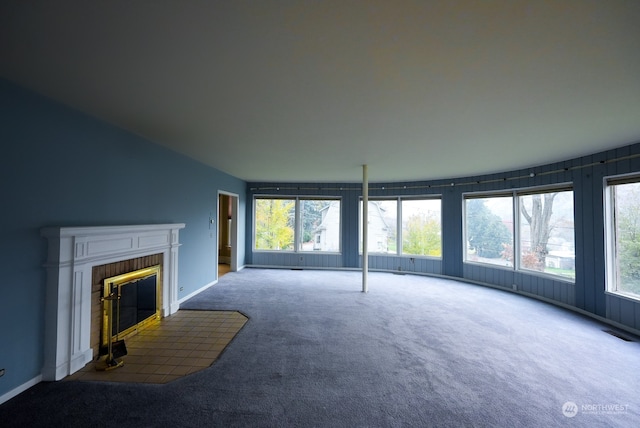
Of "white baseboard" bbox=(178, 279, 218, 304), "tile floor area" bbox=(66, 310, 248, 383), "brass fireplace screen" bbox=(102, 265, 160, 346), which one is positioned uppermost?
"brass fireplace screen" bbox=(102, 265, 160, 346)

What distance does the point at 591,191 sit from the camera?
169 inches

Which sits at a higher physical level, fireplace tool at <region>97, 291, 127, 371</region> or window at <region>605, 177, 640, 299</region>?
window at <region>605, 177, 640, 299</region>

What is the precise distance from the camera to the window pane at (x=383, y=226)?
773 centimetres

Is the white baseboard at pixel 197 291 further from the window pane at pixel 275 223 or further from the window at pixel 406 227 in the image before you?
the window at pixel 406 227

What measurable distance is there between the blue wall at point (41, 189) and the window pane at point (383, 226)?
561cm

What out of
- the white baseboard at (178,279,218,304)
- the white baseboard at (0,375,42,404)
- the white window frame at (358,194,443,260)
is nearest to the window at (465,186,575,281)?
the white window frame at (358,194,443,260)

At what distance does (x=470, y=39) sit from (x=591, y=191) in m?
4.38

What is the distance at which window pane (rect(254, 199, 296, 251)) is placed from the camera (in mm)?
8172

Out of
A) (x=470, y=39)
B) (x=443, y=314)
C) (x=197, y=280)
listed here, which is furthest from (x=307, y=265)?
(x=470, y=39)

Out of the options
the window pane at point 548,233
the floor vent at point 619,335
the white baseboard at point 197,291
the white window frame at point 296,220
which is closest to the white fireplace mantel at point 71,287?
the white baseboard at point 197,291

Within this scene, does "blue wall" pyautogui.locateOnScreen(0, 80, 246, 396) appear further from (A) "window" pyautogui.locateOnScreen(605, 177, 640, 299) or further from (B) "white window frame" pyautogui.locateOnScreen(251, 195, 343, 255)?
(A) "window" pyautogui.locateOnScreen(605, 177, 640, 299)

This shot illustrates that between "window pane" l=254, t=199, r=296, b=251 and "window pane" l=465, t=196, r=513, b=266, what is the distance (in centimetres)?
476

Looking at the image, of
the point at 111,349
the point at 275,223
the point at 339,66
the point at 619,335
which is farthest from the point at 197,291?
the point at 619,335

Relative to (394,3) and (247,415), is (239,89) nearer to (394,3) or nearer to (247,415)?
(394,3)
